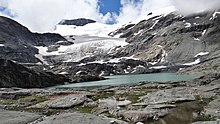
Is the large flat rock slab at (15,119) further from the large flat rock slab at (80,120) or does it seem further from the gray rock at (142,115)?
the gray rock at (142,115)

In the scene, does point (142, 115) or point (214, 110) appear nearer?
point (142, 115)

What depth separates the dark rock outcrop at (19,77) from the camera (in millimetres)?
153500

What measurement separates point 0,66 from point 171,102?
13288 cm

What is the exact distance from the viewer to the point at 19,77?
163000 millimetres

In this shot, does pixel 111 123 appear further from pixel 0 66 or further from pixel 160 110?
pixel 0 66

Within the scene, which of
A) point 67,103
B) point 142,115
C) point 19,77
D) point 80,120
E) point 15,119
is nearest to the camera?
point 80,120

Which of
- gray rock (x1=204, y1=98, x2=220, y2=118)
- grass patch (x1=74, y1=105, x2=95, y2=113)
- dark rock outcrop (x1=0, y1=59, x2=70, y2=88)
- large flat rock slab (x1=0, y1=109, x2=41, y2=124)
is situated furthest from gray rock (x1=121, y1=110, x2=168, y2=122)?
dark rock outcrop (x1=0, y1=59, x2=70, y2=88)

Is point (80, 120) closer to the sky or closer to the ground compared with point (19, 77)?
closer to the ground

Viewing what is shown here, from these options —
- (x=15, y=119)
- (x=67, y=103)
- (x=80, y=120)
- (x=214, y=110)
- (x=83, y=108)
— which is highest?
(x=67, y=103)

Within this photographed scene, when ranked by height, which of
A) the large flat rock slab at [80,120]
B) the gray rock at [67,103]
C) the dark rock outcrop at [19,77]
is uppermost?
the dark rock outcrop at [19,77]

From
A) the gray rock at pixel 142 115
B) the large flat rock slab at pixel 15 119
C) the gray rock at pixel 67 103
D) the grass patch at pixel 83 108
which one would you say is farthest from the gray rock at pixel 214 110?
the gray rock at pixel 67 103

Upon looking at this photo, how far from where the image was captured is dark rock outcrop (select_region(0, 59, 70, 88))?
15350 cm

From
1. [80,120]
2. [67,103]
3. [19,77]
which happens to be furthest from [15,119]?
[19,77]

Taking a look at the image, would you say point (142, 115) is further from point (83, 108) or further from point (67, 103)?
point (67, 103)
